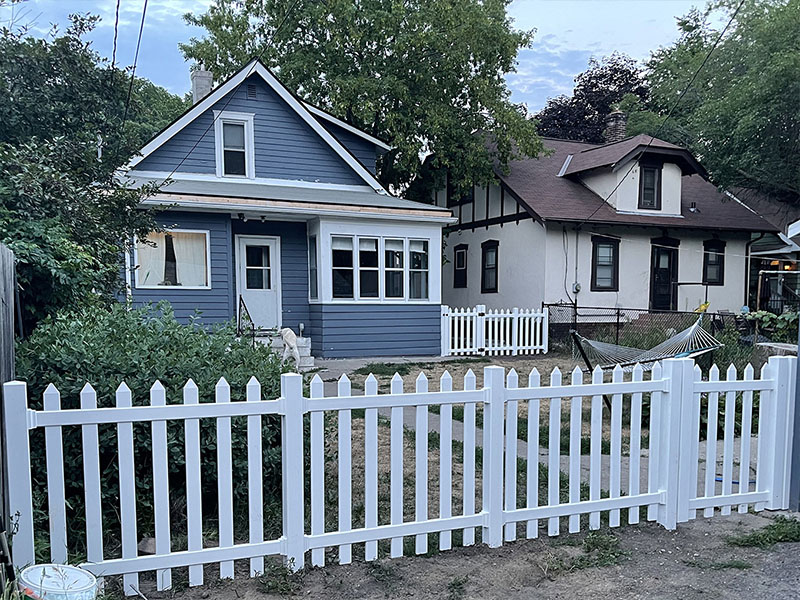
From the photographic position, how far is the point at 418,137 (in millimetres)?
18984

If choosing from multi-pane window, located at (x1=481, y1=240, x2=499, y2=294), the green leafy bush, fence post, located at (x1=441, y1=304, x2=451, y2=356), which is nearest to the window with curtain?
fence post, located at (x1=441, y1=304, x2=451, y2=356)

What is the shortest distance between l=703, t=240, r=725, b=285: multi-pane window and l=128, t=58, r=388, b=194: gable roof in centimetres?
1026

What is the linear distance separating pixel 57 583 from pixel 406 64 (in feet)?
58.1

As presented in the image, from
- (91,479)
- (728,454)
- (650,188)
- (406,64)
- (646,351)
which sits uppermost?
(406,64)

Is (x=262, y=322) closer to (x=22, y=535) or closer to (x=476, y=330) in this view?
(x=476, y=330)

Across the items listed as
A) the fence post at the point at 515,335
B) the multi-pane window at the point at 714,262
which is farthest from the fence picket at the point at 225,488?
the multi-pane window at the point at 714,262

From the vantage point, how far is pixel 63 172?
6145mm

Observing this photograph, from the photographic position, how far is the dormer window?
1750 centimetres

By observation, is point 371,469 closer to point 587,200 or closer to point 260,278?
point 260,278

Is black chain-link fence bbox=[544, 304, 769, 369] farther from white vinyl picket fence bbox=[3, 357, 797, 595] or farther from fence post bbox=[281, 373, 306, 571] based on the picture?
fence post bbox=[281, 373, 306, 571]

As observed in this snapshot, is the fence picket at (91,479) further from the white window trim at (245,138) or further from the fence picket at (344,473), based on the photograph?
the white window trim at (245,138)

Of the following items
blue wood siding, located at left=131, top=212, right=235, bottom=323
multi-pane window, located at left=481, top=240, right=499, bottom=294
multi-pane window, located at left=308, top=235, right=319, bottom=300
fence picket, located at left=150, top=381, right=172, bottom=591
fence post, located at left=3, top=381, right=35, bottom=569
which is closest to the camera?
fence post, located at left=3, top=381, right=35, bottom=569

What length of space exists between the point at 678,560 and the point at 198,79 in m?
16.1

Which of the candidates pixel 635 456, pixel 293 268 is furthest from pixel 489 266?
pixel 635 456
